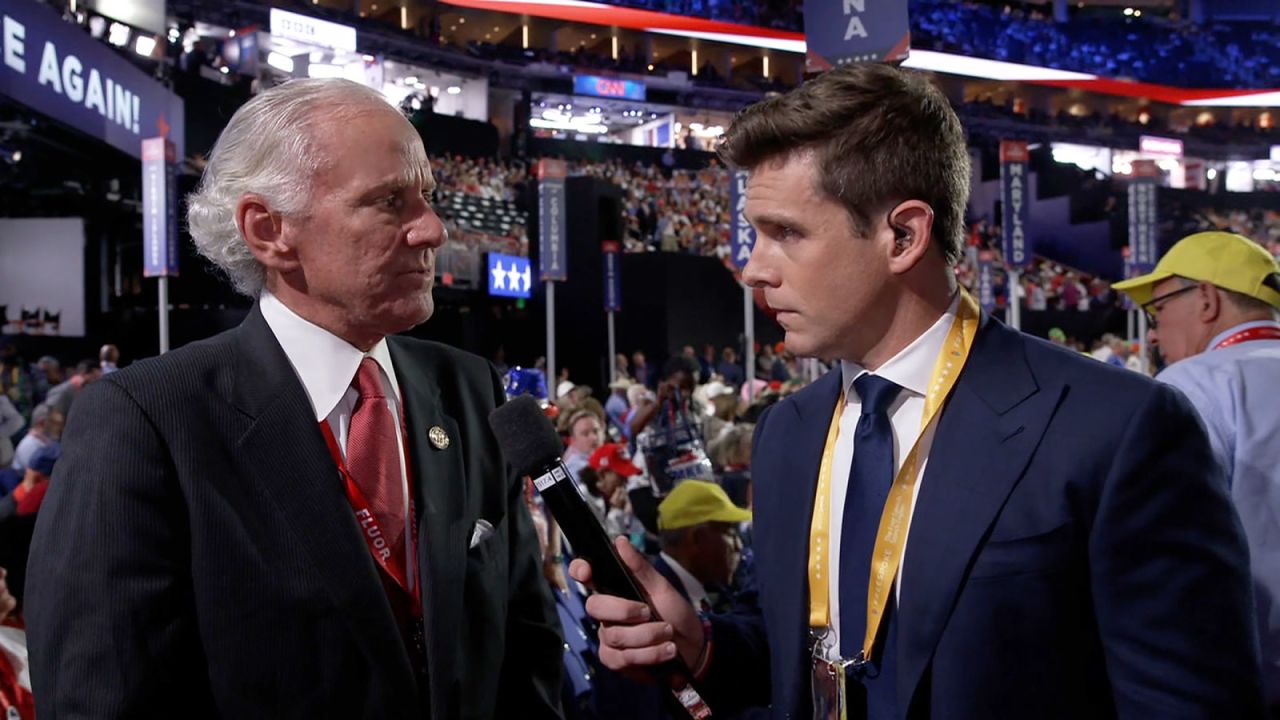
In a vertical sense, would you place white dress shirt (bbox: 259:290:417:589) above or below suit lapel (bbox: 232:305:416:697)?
above

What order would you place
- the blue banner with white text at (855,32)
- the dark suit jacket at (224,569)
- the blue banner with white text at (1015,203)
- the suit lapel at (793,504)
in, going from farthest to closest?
1. the blue banner with white text at (1015,203)
2. the blue banner with white text at (855,32)
3. the suit lapel at (793,504)
4. the dark suit jacket at (224,569)

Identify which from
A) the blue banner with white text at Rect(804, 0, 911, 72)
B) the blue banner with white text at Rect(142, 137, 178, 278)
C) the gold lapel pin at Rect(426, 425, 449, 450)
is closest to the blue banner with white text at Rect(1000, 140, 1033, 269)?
the blue banner with white text at Rect(804, 0, 911, 72)

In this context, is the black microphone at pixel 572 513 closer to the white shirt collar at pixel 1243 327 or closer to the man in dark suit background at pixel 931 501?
the man in dark suit background at pixel 931 501

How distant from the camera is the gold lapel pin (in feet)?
5.68

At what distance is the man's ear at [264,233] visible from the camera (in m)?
1.68

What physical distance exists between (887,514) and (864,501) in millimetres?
49

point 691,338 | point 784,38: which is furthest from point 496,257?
point 784,38

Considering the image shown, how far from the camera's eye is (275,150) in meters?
1.66

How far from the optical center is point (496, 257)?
17078mm

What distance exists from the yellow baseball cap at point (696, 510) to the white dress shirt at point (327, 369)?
2.27 m

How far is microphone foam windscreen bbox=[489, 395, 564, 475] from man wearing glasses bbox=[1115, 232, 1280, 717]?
142 centimetres

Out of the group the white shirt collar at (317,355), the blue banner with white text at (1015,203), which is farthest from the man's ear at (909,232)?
the blue banner with white text at (1015,203)

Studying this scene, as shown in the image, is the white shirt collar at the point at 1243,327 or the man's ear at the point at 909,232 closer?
the man's ear at the point at 909,232

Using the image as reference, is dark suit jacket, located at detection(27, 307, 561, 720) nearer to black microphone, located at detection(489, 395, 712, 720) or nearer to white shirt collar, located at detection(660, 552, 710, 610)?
black microphone, located at detection(489, 395, 712, 720)
